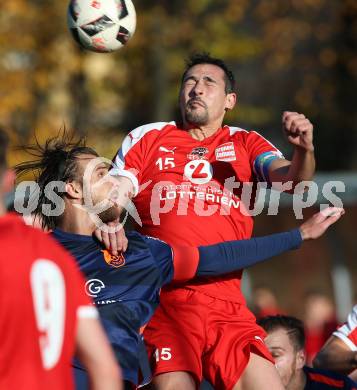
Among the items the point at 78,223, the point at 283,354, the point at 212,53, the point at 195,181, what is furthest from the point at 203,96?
the point at 212,53

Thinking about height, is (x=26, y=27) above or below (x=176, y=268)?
above

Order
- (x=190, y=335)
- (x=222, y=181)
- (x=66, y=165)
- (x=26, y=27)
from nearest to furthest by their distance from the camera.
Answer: (x=66, y=165)
(x=190, y=335)
(x=222, y=181)
(x=26, y=27)

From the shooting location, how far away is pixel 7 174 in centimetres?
320

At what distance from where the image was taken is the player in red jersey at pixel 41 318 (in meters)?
3.01

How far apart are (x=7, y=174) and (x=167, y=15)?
17052 mm

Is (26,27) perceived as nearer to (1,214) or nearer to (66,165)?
(66,165)

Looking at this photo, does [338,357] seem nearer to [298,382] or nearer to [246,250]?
[298,382]

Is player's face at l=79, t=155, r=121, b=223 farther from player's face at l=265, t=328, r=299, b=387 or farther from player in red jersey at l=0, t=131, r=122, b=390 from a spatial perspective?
player's face at l=265, t=328, r=299, b=387

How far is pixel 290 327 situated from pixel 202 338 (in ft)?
3.53

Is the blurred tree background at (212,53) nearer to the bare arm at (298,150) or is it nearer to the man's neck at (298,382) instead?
the man's neck at (298,382)

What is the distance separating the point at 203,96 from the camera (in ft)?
19.9

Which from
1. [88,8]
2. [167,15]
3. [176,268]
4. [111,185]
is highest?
[167,15]

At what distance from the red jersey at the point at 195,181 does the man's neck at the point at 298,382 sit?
76 cm

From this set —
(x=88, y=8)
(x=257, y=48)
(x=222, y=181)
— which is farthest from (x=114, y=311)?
(x=257, y=48)
